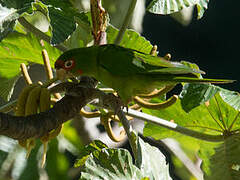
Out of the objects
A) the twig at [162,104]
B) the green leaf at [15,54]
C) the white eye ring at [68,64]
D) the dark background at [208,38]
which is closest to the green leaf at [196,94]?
the twig at [162,104]

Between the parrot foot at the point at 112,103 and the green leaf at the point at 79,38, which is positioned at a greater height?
the parrot foot at the point at 112,103

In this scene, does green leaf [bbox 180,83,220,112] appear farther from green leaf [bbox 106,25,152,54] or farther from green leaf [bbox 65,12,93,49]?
green leaf [bbox 65,12,93,49]

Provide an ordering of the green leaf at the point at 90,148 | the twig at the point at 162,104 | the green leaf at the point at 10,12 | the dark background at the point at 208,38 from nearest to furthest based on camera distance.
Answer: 1. the green leaf at the point at 10,12
2. the twig at the point at 162,104
3. the green leaf at the point at 90,148
4. the dark background at the point at 208,38

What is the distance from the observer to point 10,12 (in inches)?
34.1

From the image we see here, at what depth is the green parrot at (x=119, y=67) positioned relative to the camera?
3.33 feet

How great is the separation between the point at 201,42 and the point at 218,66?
1.47 ft

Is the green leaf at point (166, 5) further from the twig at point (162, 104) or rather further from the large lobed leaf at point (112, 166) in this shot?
the large lobed leaf at point (112, 166)

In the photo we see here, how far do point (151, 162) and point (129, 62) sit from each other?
0.87ft

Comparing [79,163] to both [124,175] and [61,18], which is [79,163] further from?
[61,18]

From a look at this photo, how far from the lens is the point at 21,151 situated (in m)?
1.11

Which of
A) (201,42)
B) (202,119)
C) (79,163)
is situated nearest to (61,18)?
(79,163)

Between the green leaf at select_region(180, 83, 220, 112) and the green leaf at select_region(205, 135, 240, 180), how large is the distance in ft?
0.59

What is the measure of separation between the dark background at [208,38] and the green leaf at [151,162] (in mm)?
2969

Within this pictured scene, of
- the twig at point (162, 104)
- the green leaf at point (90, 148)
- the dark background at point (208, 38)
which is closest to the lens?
the twig at point (162, 104)
